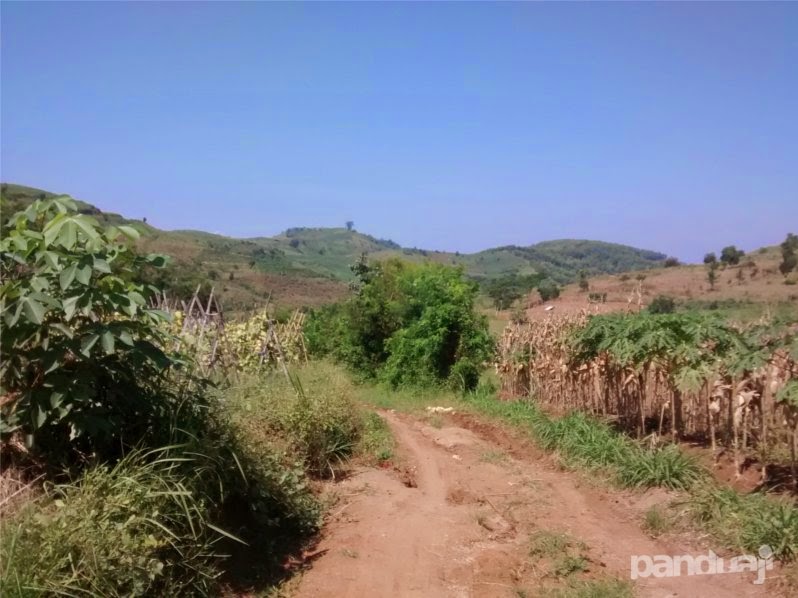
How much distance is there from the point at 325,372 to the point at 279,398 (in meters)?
3.37

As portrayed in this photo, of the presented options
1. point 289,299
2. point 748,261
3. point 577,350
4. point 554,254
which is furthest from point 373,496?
point 554,254

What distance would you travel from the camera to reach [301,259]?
8481 centimetres

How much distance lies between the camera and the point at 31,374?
14.5 ft

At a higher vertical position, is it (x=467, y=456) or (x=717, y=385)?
(x=717, y=385)

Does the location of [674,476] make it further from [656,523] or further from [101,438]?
[101,438]

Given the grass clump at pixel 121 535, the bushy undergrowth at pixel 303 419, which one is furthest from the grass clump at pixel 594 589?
the bushy undergrowth at pixel 303 419

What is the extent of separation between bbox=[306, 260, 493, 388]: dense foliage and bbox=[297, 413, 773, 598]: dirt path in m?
6.05

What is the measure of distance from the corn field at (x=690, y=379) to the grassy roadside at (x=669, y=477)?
1.66 feet

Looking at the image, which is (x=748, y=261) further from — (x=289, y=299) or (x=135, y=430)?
(x=135, y=430)

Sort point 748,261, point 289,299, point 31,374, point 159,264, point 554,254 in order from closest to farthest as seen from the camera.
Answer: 1. point 31,374
2. point 159,264
3. point 748,261
4. point 289,299
5. point 554,254

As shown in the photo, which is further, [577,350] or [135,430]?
[577,350]

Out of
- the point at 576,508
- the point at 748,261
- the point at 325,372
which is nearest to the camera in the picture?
the point at 576,508

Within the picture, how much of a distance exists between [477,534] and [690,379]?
3.37 m

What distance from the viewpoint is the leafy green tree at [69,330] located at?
411 centimetres
